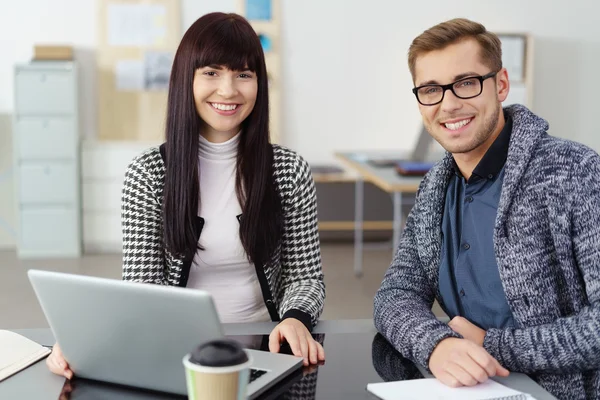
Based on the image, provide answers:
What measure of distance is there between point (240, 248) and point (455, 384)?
29.3 inches

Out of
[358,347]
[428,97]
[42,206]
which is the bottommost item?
[42,206]

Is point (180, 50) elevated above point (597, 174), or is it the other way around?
point (180, 50)

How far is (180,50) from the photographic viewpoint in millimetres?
1823

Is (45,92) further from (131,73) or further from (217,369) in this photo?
(217,369)

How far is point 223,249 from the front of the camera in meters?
1.87

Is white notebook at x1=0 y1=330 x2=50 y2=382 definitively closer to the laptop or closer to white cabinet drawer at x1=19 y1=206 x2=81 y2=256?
the laptop

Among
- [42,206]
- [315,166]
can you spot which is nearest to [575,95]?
[315,166]

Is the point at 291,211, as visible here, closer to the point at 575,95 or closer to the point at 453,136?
the point at 453,136

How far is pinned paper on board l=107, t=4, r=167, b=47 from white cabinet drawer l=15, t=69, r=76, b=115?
621 mm

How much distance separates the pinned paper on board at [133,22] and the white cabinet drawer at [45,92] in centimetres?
62

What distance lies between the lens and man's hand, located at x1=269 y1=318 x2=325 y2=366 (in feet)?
4.55

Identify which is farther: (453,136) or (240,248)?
(240,248)

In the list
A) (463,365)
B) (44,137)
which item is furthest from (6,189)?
(463,365)

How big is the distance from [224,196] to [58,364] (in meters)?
0.70
